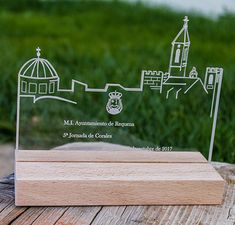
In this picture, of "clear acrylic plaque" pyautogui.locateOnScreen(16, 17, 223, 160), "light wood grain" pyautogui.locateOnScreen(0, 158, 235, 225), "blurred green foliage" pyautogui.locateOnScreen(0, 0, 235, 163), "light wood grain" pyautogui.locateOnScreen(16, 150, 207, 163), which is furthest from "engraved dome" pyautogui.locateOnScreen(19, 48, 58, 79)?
"blurred green foliage" pyautogui.locateOnScreen(0, 0, 235, 163)

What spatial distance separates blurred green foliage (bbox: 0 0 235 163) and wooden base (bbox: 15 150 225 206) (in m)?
0.80

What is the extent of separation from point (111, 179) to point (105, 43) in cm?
279

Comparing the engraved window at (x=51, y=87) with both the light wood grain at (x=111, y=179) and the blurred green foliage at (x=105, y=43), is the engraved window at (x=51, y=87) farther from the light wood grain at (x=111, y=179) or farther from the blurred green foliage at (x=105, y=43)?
the blurred green foliage at (x=105, y=43)

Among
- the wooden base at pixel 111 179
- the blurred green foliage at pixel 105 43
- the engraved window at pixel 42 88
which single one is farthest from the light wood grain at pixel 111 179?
the blurred green foliage at pixel 105 43

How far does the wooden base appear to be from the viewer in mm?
1567

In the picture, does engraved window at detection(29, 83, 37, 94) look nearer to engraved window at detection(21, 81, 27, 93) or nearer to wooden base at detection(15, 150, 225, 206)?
engraved window at detection(21, 81, 27, 93)

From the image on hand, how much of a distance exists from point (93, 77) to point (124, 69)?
0.22 metres

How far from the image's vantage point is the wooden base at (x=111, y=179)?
157 centimetres

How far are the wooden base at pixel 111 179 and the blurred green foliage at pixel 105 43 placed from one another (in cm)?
80

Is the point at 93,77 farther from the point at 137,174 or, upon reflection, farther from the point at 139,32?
A: the point at 137,174

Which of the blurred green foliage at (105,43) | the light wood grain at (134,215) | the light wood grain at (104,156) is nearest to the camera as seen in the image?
the light wood grain at (134,215)

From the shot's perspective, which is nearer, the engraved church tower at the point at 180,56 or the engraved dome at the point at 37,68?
the engraved dome at the point at 37,68

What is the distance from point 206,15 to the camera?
4719 mm

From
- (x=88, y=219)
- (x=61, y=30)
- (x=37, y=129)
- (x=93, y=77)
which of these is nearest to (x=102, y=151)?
(x=88, y=219)
